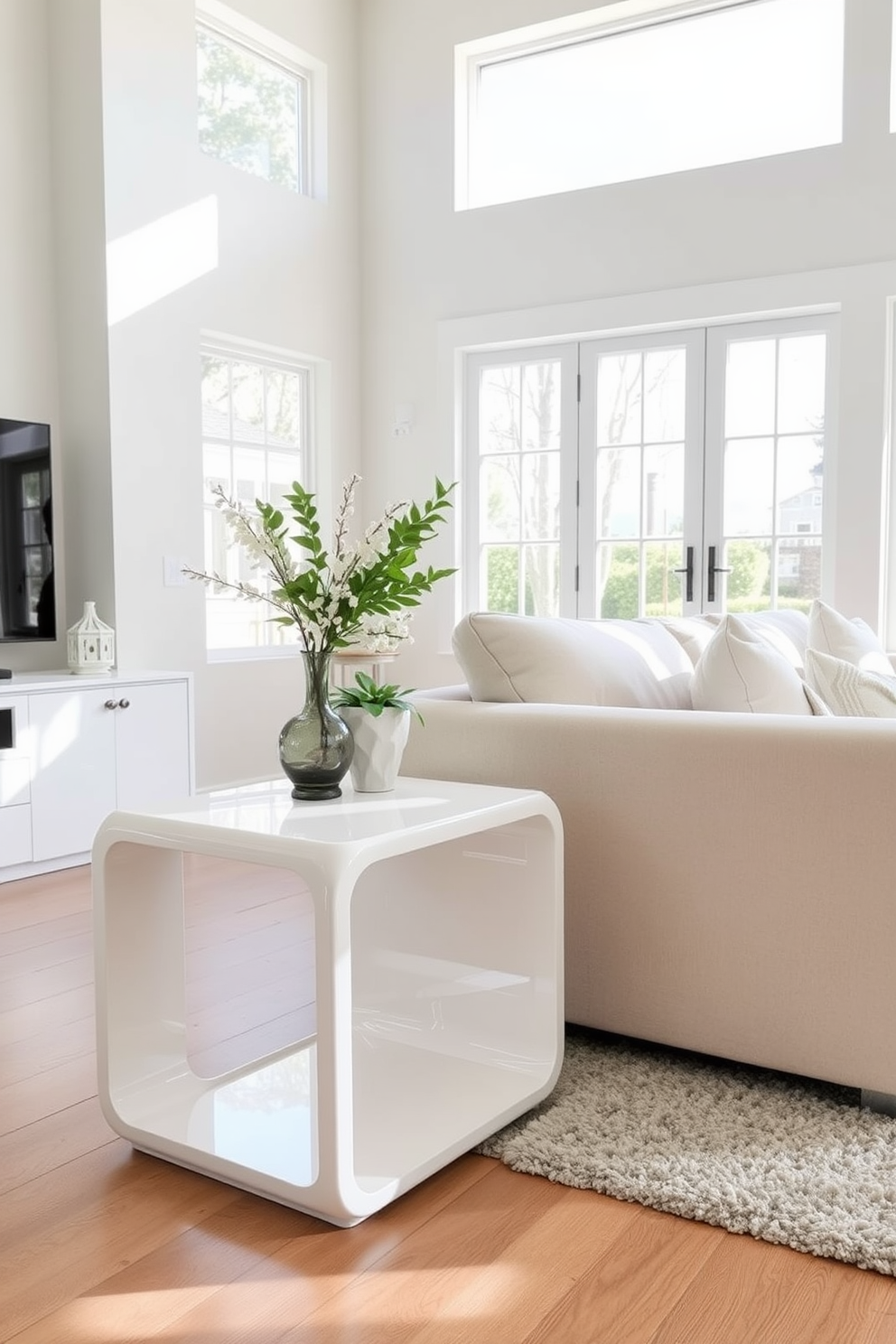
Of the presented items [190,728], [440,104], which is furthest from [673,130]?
[190,728]

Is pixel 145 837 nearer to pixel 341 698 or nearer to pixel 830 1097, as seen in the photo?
pixel 341 698

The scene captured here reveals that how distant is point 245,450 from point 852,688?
140 inches

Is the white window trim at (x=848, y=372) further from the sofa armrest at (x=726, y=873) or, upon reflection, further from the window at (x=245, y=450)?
the sofa armrest at (x=726, y=873)

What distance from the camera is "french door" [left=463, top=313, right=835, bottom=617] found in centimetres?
479

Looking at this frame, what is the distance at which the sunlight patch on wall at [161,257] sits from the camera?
437 cm

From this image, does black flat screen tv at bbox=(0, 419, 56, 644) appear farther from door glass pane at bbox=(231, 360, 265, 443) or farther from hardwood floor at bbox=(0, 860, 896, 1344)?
hardwood floor at bbox=(0, 860, 896, 1344)

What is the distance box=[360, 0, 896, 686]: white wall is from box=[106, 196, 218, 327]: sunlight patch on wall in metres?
1.10

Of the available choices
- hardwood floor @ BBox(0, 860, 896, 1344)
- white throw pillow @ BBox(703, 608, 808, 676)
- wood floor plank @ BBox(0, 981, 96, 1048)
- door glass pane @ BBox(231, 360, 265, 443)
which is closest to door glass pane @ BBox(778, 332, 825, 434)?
white throw pillow @ BBox(703, 608, 808, 676)

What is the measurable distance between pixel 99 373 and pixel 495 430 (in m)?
1.93

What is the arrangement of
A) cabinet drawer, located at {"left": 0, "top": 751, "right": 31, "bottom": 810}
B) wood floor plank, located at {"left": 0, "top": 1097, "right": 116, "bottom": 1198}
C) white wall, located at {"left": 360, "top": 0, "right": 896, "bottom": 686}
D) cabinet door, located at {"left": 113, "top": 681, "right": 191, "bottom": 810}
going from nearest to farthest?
wood floor plank, located at {"left": 0, "top": 1097, "right": 116, "bottom": 1198} < cabinet drawer, located at {"left": 0, "top": 751, "right": 31, "bottom": 810} < cabinet door, located at {"left": 113, "top": 681, "right": 191, "bottom": 810} < white wall, located at {"left": 360, "top": 0, "right": 896, "bottom": 686}

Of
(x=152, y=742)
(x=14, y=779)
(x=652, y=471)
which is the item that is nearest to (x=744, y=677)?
(x=14, y=779)

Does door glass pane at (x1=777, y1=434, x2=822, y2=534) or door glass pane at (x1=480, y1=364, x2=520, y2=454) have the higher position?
door glass pane at (x1=480, y1=364, x2=520, y2=454)

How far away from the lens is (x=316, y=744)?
188 cm

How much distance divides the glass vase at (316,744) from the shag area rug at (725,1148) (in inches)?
24.3
